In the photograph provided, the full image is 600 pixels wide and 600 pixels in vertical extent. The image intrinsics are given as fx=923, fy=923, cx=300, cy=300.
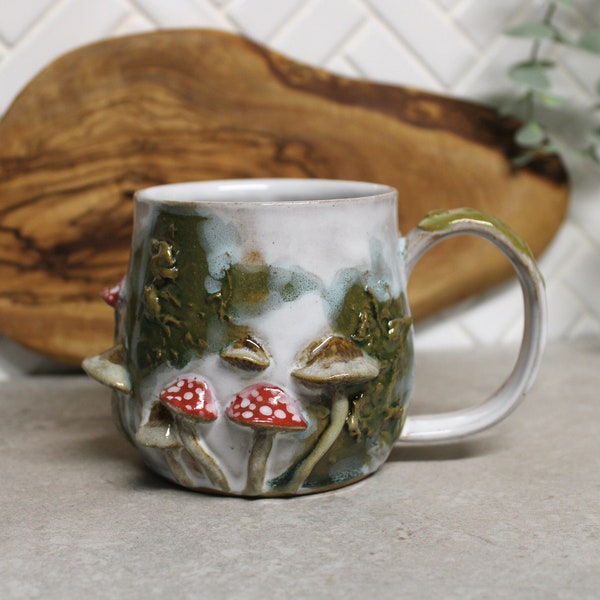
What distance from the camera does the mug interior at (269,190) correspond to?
0.59 metres

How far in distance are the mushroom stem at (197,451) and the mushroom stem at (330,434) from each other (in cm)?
4

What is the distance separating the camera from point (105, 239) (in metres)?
0.82

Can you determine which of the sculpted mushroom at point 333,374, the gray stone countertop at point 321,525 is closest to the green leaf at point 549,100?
the gray stone countertop at point 321,525

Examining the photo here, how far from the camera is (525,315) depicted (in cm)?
56

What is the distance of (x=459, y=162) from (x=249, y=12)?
0.78 feet

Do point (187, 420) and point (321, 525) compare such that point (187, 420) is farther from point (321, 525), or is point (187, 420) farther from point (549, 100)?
point (549, 100)

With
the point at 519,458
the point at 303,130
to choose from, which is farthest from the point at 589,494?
the point at 303,130

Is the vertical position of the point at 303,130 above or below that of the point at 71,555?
above

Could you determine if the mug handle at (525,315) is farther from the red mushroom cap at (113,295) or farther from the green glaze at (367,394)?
the red mushroom cap at (113,295)

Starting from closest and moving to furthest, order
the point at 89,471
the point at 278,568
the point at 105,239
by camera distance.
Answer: the point at 278,568 < the point at 89,471 < the point at 105,239

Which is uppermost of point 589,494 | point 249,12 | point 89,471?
point 249,12

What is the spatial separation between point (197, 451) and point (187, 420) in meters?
0.02

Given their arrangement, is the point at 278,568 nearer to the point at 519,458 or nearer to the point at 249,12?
the point at 519,458

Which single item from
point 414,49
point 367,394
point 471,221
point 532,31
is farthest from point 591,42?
point 367,394
